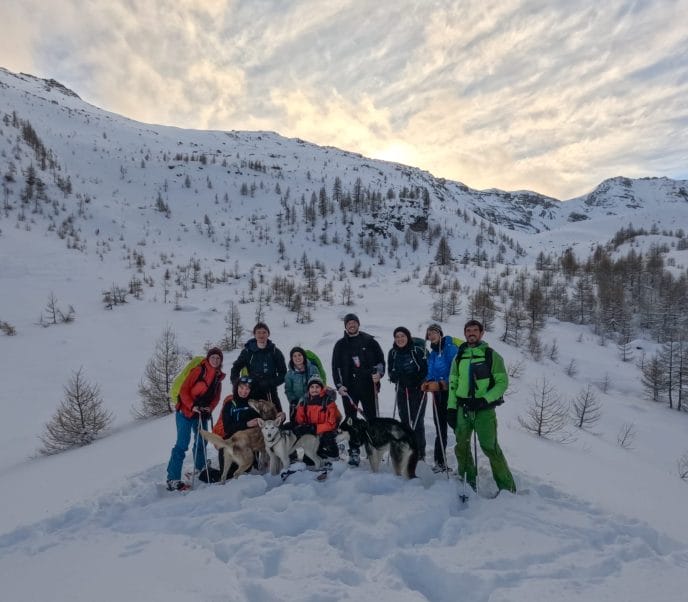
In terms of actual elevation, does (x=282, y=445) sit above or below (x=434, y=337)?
below

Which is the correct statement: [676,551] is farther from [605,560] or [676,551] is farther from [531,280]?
[531,280]

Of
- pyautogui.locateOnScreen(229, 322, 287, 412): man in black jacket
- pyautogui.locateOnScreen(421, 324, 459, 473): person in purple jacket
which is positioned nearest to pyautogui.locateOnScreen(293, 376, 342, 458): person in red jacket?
pyautogui.locateOnScreen(229, 322, 287, 412): man in black jacket

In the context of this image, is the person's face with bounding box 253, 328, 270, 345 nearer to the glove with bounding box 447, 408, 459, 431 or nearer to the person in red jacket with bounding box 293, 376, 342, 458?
the person in red jacket with bounding box 293, 376, 342, 458

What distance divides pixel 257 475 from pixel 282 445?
502mm

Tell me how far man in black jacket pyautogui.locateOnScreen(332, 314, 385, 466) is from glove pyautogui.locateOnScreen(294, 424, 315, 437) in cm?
75

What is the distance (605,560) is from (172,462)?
16.4ft

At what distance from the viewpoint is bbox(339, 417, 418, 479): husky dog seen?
489 centimetres

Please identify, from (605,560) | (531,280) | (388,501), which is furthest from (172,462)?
(531,280)

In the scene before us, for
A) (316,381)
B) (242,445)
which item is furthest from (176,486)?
(316,381)

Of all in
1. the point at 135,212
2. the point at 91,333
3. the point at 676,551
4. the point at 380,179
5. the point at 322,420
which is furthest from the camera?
the point at 380,179

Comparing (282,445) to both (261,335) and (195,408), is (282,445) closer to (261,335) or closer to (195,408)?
(195,408)

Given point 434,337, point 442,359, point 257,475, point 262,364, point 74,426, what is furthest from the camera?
point 74,426

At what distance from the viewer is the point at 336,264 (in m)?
34.3

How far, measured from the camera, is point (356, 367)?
5.85 m
